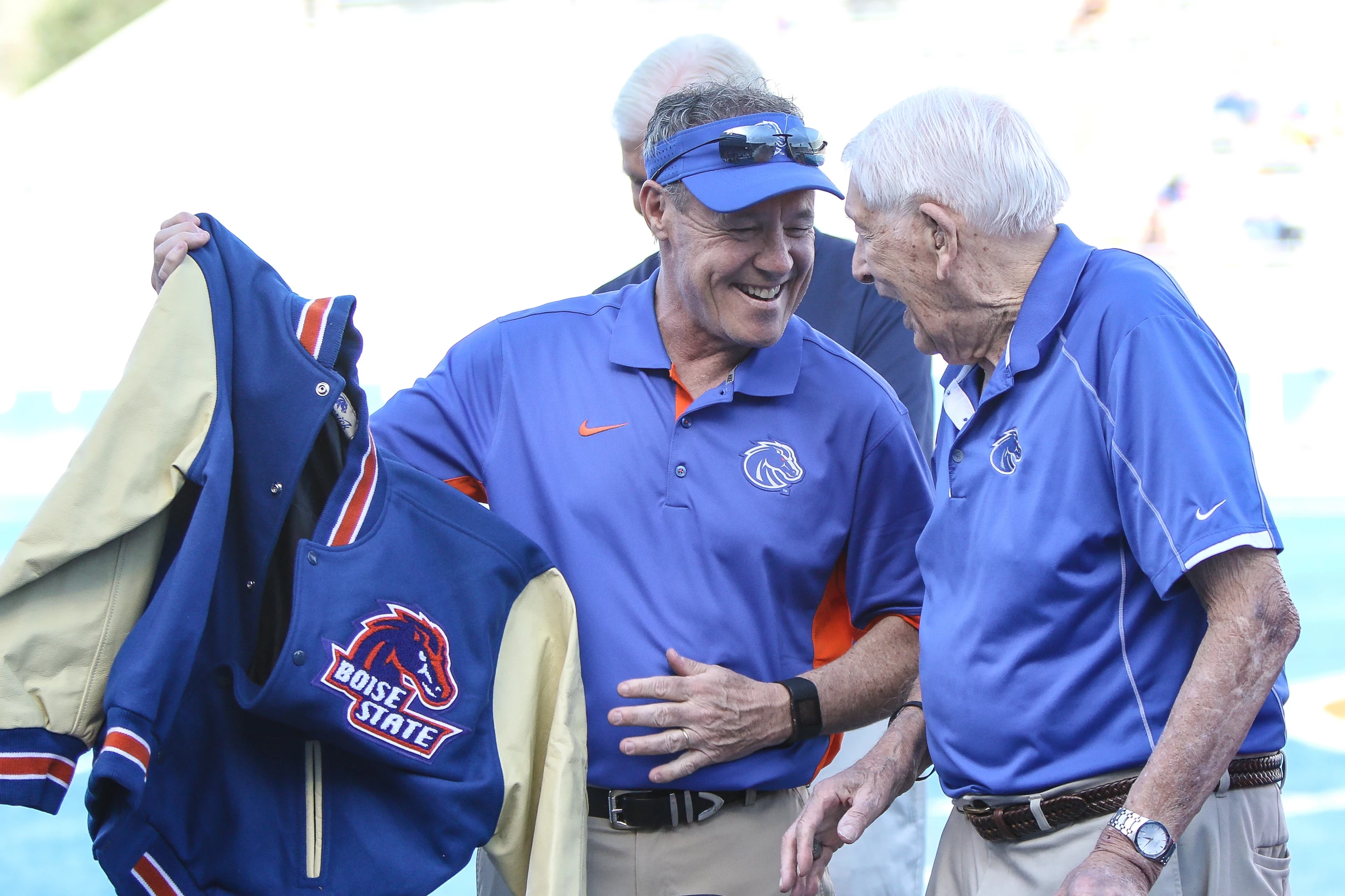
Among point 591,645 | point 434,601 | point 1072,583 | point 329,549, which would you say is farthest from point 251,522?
point 1072,583

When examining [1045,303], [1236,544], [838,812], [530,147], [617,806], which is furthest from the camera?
[530,147]

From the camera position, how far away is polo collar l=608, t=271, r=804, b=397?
1.91m

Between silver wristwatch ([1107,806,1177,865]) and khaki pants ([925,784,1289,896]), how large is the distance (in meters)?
0.11

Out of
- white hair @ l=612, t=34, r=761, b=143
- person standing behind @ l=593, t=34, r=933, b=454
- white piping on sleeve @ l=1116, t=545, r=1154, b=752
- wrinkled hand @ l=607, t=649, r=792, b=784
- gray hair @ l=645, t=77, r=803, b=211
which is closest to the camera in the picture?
white piping on sleeve @ l=1116, t=545, r=1154, b=752

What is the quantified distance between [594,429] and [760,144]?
0.49 m

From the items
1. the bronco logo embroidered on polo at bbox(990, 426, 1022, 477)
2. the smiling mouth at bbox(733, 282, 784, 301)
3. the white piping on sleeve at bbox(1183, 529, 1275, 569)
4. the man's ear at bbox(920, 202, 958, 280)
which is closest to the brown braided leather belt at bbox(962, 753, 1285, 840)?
the white piping on sleeve at bbox(1183, 529, 1275, 569)

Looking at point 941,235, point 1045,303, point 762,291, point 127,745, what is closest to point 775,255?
point 762,291

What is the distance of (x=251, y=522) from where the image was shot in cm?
156

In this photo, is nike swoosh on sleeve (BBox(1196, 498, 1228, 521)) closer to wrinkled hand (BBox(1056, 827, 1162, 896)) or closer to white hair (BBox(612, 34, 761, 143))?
wrinkled hand (BBox(1056, 827, 1162, 896))

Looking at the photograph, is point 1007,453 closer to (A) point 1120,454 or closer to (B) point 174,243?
(A) point 1120,454

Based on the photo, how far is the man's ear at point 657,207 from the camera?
1985 mm

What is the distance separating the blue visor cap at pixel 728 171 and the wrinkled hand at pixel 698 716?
2.18ft

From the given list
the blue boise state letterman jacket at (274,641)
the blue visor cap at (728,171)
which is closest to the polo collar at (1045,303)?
the blue visor cap at (728,171)

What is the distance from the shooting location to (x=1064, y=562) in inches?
58.2
